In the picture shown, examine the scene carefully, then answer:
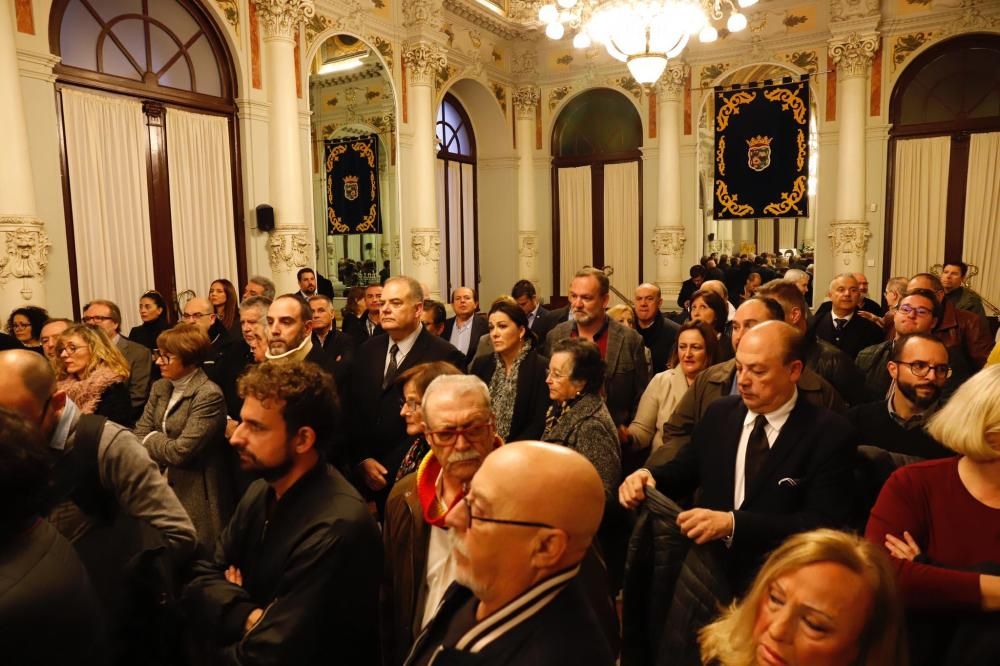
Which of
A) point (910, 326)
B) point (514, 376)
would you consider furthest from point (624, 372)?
point (910, 326)

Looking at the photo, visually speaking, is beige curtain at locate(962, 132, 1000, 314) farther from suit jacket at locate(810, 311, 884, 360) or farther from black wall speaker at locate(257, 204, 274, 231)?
black wall speaker at locate(257, 204, 274, 231)

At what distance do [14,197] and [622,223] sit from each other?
9160mm

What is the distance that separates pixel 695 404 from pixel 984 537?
1.33 metres

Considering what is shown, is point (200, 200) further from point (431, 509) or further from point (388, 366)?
point (431, 509)

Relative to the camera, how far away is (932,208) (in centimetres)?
1006

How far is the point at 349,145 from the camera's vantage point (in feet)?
38.7

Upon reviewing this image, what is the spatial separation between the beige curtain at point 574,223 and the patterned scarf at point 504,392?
30.7 ft

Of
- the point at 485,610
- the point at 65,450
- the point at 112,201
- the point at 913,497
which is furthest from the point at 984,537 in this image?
the point at 112,201

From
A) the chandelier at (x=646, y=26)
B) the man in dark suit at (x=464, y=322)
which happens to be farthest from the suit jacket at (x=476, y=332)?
the chandelier at (x=646, y=26)

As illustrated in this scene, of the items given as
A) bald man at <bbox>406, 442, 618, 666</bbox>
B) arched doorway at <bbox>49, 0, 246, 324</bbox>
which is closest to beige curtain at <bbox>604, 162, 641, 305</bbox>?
arched doorway at <bbox>49, 0, 246, 324</bbox>

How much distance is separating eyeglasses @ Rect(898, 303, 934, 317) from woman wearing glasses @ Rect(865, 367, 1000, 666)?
7.19ft

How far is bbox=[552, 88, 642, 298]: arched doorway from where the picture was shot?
12250 millimetres

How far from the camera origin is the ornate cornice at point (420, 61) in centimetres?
986

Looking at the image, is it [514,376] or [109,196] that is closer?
[514,376]
